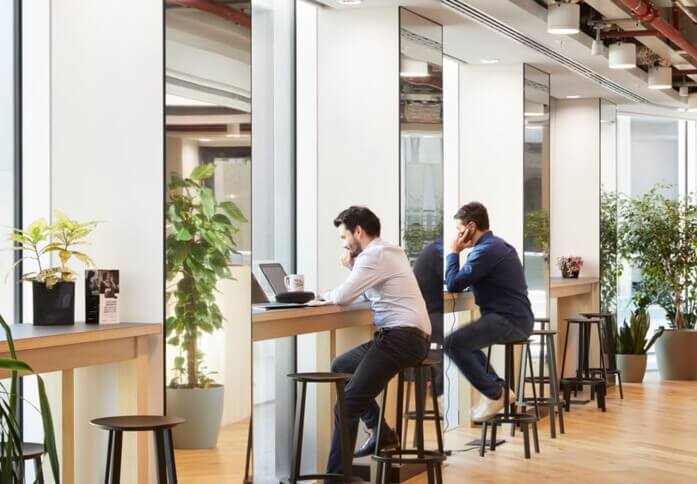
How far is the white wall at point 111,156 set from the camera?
429 cm

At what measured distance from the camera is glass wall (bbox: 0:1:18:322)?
185 inches

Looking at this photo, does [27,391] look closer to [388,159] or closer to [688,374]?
[388,159]

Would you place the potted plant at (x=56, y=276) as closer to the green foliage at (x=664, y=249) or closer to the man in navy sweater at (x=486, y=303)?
the man in navy sweater at (x=486, y=303)

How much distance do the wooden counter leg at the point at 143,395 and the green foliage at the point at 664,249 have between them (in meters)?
7.92

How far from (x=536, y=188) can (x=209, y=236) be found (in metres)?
5.19

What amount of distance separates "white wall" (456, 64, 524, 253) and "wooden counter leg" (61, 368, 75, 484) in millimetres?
4937

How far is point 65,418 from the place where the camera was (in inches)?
171

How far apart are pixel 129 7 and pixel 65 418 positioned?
159cm

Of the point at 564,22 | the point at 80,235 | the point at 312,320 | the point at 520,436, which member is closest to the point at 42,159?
the point at 80,235

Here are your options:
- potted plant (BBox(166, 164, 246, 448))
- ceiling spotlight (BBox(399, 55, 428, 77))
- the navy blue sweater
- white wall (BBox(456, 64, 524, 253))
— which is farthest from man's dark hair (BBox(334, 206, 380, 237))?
white wall (BBox(456, 64, 524, 253))

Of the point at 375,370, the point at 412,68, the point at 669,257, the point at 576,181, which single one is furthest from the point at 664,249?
the point at 375,370

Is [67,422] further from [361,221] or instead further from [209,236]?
[361,221]

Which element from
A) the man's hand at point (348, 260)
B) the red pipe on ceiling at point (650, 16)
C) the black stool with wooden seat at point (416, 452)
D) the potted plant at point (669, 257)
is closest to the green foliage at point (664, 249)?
the potted plant at point (669, 257)

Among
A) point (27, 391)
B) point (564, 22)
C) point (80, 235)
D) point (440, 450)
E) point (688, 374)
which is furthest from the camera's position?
point (688, 374)
